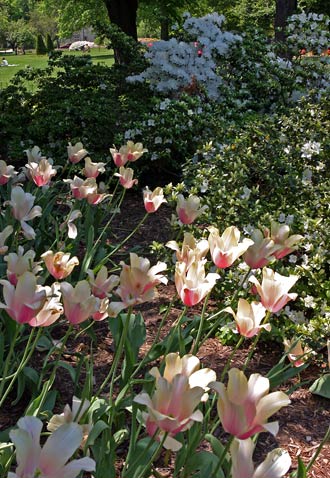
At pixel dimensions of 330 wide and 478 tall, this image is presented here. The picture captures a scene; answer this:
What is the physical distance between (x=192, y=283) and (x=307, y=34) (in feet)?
21.1

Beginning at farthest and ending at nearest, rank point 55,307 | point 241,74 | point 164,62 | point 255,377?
point 241,74
point 164,62
point 55,307
point 255,377

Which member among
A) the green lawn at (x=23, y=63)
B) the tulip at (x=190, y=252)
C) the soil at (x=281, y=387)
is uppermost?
the tulip at (x=190, y=252)

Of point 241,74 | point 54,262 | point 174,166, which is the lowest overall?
point 174,166

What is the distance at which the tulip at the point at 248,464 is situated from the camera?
114 cm

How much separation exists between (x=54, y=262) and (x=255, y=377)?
87 cm

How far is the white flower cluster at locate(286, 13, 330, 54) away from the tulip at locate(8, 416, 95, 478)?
697 cm

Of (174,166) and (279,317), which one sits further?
(174,166)

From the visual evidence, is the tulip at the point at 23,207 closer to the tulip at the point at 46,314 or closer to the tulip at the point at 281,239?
the tulip at the point at 46,314

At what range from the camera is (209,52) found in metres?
6.65

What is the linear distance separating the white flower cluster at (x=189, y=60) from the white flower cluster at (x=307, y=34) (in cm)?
88

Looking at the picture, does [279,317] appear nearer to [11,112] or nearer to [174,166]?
[174,166]

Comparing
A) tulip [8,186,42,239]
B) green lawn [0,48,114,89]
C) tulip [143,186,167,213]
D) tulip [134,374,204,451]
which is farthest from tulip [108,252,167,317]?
green lawn [0,48,114,89]

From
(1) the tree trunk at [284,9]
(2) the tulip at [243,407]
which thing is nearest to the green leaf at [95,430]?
(2) the tulip at [243,407]

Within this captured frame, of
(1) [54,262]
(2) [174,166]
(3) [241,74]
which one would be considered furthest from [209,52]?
(1) [54,262]
